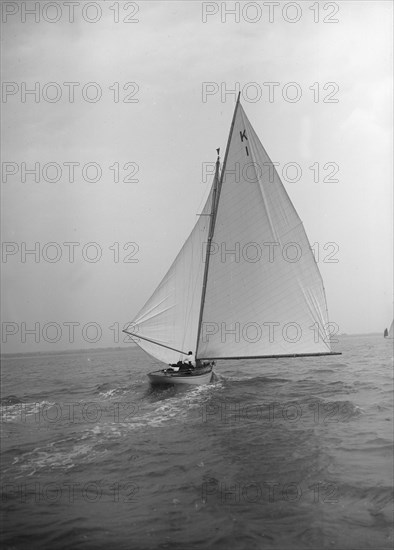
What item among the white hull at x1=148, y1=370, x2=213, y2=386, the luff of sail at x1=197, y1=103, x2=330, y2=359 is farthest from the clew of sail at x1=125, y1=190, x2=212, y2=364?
the luff of sail at x1=197, y1=103, x2=330, y2=359

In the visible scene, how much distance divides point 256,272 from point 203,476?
12573 millimetres

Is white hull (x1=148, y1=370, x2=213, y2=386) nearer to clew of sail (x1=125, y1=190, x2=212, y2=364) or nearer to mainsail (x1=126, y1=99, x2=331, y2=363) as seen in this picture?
mainsail (x1=126, y1=99, x2=331, y2=363)

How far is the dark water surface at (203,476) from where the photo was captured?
7.59 meters

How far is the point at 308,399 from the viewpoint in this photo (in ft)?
70.6

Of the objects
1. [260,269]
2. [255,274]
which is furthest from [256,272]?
[260,269]

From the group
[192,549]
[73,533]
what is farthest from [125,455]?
[192,549]

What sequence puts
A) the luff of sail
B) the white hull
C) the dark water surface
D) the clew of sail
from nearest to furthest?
1. the dark water surface
2. the luff of sail
3. the white hull
4. the clew of sail

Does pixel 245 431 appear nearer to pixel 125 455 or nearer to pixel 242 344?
pixel 125 455

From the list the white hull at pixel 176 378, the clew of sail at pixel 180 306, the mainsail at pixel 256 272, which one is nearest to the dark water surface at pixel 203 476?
the white hull at pixel 176 378

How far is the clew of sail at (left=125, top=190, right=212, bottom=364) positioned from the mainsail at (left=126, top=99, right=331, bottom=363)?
8.75ft

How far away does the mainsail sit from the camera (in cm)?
2147

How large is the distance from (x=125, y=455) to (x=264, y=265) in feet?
38.6

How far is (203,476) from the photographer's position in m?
10.6

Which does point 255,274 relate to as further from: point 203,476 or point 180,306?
point 203,476
